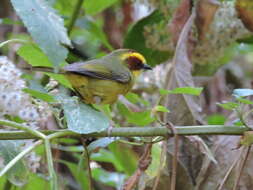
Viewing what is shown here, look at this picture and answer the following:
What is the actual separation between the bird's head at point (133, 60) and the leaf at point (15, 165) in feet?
3.55

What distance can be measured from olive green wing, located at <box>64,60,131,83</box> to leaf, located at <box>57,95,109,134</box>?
38cm

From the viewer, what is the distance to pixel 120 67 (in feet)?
8.42

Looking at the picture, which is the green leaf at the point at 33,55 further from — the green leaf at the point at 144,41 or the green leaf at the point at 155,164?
the green leaf at the point at 144,41

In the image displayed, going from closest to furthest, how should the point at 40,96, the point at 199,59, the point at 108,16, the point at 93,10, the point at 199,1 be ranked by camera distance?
1. the point at 40,96
2. the point at 199,1
3. the point at 199,59
4. the point at 93,10
5. the point at 108,16

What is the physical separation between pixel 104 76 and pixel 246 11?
666 millimetres

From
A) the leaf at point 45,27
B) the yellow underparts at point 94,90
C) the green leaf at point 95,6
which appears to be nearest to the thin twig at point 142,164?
the leaf at point 45,27

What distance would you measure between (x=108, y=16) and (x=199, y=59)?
1449mm

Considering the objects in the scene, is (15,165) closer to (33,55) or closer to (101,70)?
(33,55)

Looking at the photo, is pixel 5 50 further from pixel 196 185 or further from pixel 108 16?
pixel 196 185

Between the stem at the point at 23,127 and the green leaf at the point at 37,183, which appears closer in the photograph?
the stem at the point at 23,127

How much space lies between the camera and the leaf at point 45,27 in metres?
1.24

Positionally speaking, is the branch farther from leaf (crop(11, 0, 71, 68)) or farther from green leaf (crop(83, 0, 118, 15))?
green leaf (crop(83, 0, 118, 15))

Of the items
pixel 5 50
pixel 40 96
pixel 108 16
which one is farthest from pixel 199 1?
pixel 5 50

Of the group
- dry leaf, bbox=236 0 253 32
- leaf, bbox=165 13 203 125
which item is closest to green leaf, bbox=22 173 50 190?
leaf, bbox=165 13 203 125
